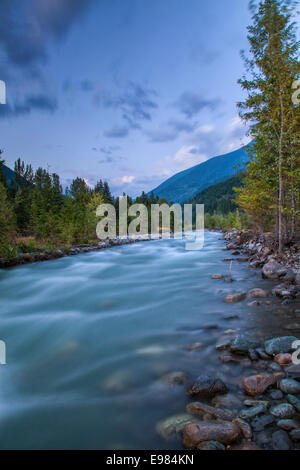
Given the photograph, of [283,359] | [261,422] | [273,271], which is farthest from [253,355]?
[273,271]

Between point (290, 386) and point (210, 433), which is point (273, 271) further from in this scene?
point (210, 433)

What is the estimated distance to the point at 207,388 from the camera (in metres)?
3.09

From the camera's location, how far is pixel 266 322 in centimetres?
516

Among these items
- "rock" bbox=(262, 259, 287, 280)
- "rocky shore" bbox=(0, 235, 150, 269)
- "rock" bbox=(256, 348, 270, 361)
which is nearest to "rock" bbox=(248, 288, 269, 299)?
"rock" bbox=(262, 259, 287, 280)

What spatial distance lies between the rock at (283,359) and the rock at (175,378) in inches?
58.1

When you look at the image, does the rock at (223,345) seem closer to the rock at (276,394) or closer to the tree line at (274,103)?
the rock at (276,394)

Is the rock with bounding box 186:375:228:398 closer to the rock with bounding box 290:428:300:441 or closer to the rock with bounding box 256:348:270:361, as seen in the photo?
the rock with bounding box 290:428:300:441

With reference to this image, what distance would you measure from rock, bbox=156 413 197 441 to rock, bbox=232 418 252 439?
47cm

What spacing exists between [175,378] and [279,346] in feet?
6.21

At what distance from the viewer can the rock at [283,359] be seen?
3506mm

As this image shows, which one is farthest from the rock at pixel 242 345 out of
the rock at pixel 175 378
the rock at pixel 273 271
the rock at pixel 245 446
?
the rock at pixel 273 271

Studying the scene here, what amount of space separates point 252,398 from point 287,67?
12.9m
